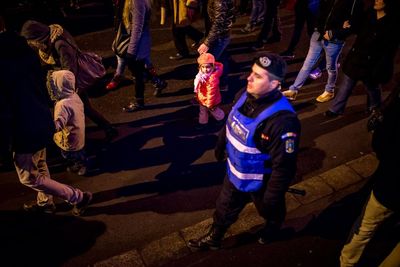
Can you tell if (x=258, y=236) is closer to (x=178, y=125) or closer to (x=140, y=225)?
(x=140, y=225)

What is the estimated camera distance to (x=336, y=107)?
5535mm

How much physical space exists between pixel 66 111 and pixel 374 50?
4.03 m

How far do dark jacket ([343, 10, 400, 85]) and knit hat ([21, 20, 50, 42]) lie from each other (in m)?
4.16

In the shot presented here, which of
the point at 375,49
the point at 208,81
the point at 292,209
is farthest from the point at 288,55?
the point at 292,209

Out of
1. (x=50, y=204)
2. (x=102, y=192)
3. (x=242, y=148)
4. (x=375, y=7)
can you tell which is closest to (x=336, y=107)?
(x=375, y=7)

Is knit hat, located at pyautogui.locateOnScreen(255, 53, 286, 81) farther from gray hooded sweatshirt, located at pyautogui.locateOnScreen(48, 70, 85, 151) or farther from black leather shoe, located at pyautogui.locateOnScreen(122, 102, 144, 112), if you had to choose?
black leather shoe, located at pyautogui.locateOnScreen(122, 102, 144, 112)

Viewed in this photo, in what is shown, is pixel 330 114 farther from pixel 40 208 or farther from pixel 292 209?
pixel 40 208

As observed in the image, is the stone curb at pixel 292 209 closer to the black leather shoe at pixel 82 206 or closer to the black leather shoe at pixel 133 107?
the black leather shoe at pixel 82 206

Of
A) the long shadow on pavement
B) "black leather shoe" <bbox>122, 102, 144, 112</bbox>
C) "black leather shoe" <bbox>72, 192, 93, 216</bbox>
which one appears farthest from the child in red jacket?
the long shadow on pavement

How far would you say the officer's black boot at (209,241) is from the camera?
3.66 metres

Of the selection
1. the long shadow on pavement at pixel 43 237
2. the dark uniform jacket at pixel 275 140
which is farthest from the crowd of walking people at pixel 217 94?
the long shadow on pavement at pixel 43 237

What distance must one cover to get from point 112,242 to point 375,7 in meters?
4.30

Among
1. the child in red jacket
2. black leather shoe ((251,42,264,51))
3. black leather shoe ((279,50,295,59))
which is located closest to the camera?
the child in red jacket

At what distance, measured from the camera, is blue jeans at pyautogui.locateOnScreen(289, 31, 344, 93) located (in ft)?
17.8
